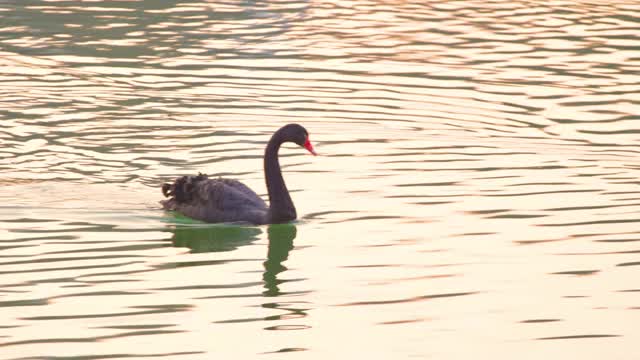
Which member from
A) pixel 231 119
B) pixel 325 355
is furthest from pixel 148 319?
pixel 231 119

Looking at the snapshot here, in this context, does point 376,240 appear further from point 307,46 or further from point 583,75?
point 307,46

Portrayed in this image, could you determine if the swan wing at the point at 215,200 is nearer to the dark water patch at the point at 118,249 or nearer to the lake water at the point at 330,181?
the lake water at the point at 330,181

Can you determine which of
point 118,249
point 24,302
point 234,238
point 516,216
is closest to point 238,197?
point 234,238

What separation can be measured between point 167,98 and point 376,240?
7.46 metres

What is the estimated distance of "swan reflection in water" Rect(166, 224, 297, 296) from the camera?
48.1ft

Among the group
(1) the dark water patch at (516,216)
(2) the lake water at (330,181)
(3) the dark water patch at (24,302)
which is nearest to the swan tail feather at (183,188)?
(2) the lake water at (330,181)

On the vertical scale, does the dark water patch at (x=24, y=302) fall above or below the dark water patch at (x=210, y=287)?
above

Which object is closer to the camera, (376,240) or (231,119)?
(376,240)

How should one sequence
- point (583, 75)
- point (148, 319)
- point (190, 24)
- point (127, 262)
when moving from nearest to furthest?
point (148, 319)
point (127, 262)
point (583, 75)
point (190, 24)

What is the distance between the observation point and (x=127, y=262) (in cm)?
1398

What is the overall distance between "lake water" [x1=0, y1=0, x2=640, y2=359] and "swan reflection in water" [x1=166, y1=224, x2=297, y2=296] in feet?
0.11

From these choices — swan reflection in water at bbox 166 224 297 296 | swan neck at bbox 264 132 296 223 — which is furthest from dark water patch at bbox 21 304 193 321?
swan neck at bbox 264 132 296 223

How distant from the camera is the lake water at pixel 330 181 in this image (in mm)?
12070

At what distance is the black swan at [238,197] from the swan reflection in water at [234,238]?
0.29 feet
